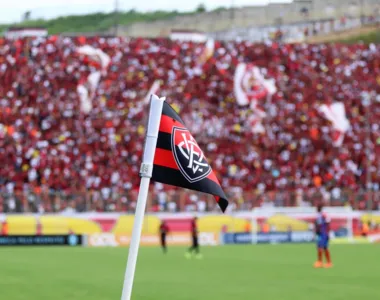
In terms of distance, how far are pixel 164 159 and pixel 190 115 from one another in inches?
1846

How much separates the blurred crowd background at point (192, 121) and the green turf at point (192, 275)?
8.72 meters

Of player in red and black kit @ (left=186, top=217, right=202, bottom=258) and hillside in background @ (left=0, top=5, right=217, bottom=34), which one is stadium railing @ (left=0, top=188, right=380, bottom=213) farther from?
hillside in background @ (left=0, top=5, right=217, bottom=34)

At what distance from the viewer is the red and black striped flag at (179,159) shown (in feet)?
25.4

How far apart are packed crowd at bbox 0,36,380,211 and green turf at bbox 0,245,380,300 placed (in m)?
9.62

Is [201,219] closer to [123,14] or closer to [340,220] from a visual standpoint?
[340,220]

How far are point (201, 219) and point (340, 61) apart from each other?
19.8 meters

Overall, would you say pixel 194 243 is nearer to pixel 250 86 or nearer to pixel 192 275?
pixel 192 275

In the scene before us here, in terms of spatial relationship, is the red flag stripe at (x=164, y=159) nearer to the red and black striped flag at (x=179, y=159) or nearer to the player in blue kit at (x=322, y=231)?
the red and black striped flag at (x=179, y=159)

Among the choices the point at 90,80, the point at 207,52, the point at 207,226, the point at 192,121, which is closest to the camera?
the point at 207,226

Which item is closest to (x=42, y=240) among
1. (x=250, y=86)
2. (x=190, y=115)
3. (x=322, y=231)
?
(x=190, y=115)

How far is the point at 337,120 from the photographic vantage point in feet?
180

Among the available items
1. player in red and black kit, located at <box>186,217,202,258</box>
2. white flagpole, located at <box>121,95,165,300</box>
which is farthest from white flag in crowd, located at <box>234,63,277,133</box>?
white flagpole, located at <box>121,95,165,300</box>

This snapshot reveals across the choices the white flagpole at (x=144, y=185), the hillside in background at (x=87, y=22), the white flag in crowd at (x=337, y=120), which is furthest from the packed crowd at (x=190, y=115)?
the white flagpole at (x=144, y=185)

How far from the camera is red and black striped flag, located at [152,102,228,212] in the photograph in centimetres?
774
